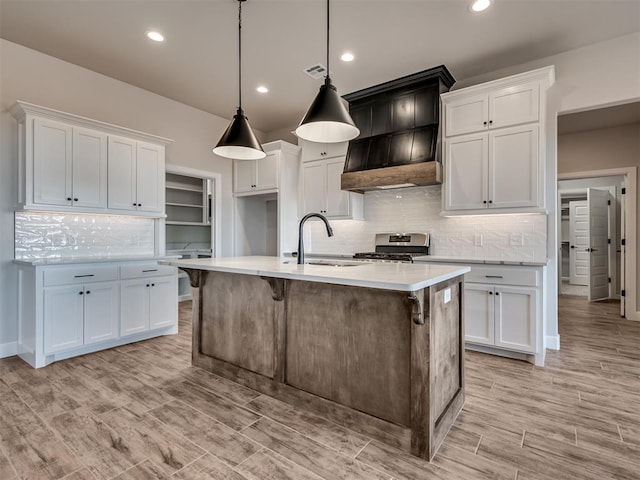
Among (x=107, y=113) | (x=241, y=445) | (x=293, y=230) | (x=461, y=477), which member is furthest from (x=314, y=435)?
(x=107, y=113)

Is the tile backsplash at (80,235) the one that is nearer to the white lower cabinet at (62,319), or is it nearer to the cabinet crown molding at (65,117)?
the white lower cabinet at (62,319)

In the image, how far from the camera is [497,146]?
11.1ft

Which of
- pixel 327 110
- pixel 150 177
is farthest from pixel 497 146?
pixel 150 177

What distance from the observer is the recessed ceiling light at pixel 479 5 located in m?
2.66

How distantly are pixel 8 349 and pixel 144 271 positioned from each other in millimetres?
1350

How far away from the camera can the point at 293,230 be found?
5137 millimetres

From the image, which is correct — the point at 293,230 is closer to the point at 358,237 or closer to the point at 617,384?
the point at 358,237

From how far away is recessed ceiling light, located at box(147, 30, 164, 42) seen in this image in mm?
3131

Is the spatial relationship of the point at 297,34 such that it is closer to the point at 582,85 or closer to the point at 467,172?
the point at 467,172

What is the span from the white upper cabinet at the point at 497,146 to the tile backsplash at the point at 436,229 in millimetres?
373

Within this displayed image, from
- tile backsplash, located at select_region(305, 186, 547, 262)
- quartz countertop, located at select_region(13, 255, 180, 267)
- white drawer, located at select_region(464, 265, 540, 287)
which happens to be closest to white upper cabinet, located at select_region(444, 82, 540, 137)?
tile backsplash, located at select_region(305, 186, 547, 262)

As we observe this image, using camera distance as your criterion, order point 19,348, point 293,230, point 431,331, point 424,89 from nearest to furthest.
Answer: point 431,331, point 19,348, point 424,89, point 293,230

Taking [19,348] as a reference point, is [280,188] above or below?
above

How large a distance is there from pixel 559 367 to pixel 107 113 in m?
5.33
